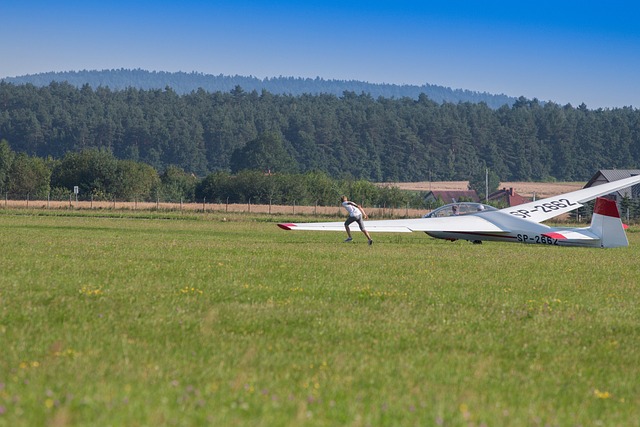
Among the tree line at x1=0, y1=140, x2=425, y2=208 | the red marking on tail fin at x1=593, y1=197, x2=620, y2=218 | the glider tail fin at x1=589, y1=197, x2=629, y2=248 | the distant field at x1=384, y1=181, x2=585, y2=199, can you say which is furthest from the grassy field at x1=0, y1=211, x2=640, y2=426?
the distant field at x1=384, y1=181, x2=585, y2=199

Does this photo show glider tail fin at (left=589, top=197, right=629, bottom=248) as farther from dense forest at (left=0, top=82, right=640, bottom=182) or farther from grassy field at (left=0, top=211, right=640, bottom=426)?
dense forest at (left=0, top=82, right=640, bottom=182)

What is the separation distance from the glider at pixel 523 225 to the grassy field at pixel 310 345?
346 inches

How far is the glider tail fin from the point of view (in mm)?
25172

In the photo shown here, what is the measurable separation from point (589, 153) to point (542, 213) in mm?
161636

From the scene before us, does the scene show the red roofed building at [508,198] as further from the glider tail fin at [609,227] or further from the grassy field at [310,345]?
the grassy field at [310,345]

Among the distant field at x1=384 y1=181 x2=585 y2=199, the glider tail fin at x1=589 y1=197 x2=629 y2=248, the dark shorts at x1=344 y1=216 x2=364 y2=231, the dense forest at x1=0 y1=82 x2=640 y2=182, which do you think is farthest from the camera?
the dense forest at x1=0 y1=82 x2=640 y2=182

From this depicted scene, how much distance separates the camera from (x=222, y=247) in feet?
76.3

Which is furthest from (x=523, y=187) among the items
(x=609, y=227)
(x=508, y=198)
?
(x=609, y=227)

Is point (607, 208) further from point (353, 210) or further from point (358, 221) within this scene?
point (353, 210)

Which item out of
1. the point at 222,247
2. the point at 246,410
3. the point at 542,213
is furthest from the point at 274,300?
the point at 542,213

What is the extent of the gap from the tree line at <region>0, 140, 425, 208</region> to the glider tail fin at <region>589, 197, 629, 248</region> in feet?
214

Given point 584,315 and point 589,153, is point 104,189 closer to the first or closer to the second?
point 584,315

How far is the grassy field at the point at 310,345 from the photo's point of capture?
634 cm

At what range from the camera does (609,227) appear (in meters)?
25.2
